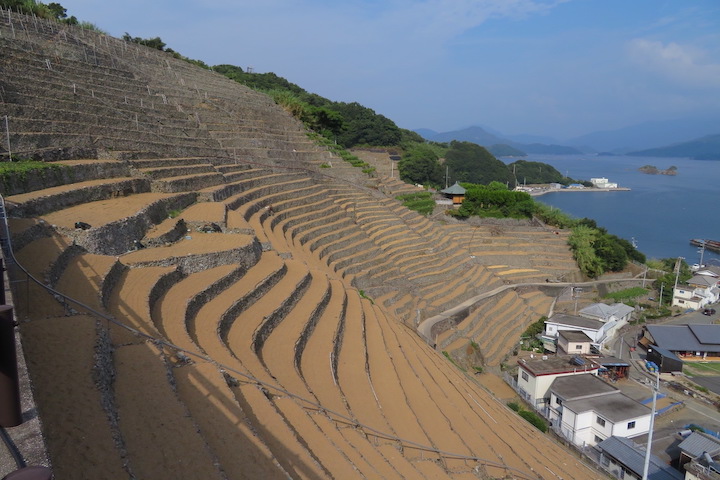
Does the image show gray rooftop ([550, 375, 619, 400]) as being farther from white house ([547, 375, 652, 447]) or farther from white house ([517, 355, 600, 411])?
white house ([517, 355, 600, 411])

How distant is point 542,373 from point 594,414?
2061 mm

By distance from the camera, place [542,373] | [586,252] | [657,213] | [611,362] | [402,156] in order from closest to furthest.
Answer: [542,373], [611,362], [586,252], [402,156], [657,213]

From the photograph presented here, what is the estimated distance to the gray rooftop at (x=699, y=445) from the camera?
10.7 metres

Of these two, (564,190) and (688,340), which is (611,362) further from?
(564,190)

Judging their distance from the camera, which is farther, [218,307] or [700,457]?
[700,457]

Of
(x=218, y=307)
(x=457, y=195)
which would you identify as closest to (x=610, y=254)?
(x=457, y=195)

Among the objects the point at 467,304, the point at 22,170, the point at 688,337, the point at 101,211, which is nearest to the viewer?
the point at 22,170

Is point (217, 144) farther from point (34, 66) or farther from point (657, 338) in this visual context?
point (657, 338)

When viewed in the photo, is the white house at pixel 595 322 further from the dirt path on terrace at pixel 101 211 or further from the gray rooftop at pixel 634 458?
the dirt path on terrace at pixel 101 211

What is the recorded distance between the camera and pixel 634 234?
48.3 meters

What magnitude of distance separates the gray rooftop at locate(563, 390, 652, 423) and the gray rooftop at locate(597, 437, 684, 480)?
26.1 inches

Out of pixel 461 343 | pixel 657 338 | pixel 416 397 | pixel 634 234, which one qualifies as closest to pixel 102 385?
pixel 416 397

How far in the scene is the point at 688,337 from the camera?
757 inches

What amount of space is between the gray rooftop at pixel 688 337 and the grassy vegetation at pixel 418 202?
12027mm
